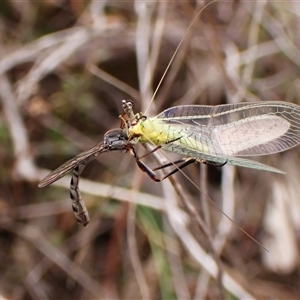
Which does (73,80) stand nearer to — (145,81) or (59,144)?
(59,144)

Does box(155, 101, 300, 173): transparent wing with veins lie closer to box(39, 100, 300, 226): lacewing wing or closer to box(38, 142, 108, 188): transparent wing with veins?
box(39, 100, 300, 226): lacewing wing

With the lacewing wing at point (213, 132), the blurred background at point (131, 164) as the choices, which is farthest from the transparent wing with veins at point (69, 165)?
the blurred background at point (131, 164)

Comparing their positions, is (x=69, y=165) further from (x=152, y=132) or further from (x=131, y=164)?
(x=131, y=164)

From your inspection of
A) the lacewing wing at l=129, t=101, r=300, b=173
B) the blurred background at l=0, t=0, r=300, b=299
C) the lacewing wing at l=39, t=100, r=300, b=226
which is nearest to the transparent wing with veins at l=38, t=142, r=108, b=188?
the lacewing wing at l=39, t=100, r=300, b=226

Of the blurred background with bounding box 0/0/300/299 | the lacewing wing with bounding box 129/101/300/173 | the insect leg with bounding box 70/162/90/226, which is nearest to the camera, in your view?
the lacewing wing with bounding box 129/101/300/173

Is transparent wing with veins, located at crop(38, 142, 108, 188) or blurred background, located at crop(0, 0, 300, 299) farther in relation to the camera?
blurred background, located at crop(0, 0, 300, 299)

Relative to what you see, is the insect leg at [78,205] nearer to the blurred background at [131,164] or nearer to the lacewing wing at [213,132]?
the lacewing wing at [213,132]

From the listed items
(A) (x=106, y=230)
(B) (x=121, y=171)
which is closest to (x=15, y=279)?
(A) (x=106, y=230)

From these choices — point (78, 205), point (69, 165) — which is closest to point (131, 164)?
point (78, 205)

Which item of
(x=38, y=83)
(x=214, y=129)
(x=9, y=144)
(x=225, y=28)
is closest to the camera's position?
(x=214, y=129)
